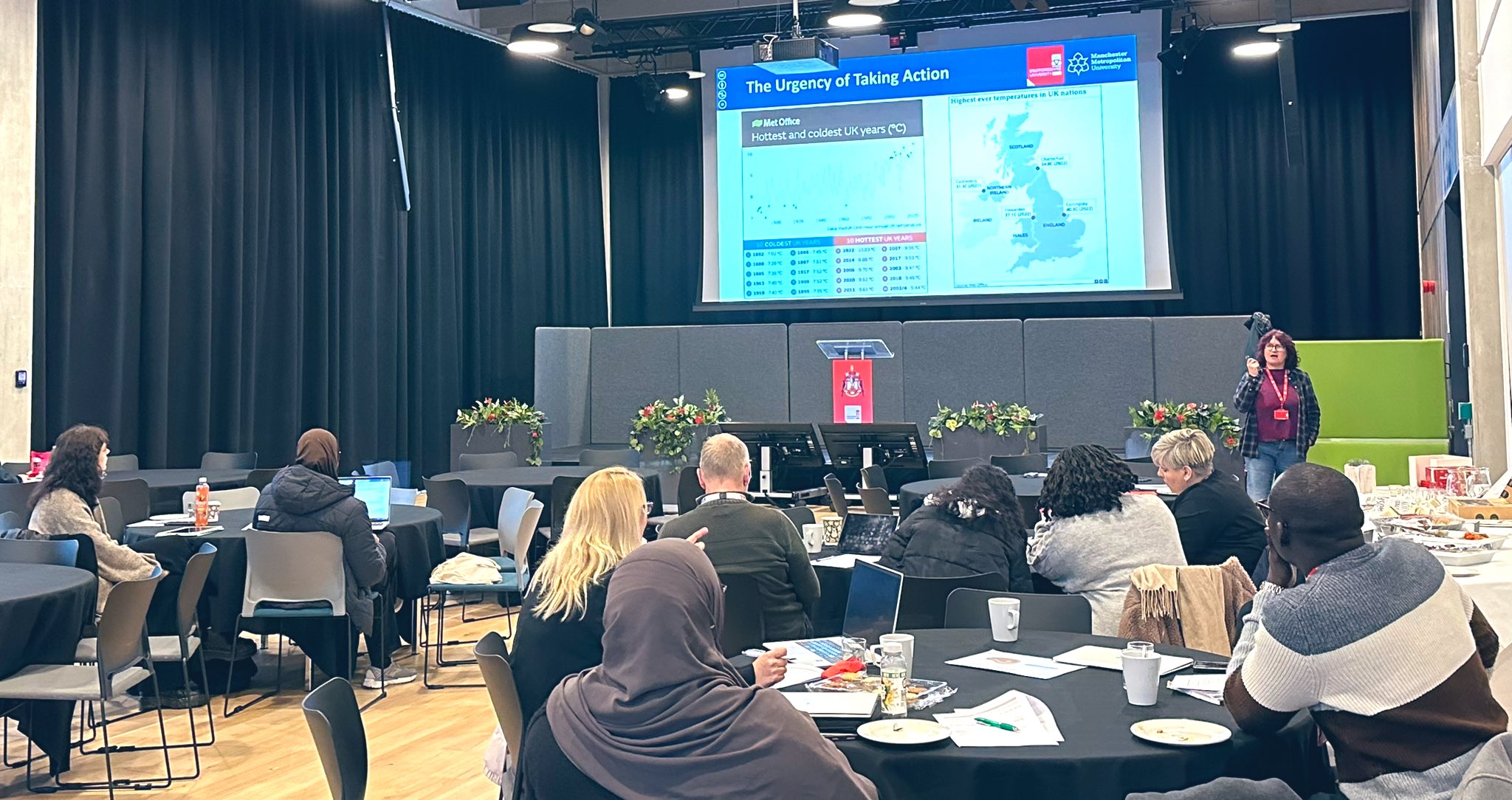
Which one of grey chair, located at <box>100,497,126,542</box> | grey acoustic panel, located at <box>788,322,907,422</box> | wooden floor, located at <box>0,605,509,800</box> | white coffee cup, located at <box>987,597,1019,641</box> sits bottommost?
wooden floor, located at <box>0,605,509,800</box>

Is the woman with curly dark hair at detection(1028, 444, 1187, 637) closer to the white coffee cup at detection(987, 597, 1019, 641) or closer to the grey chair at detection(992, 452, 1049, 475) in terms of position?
the white coffee cup at detection(987, 597, 1019, 641)

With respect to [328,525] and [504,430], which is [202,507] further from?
[504,430]

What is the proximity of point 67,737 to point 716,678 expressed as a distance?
361cm

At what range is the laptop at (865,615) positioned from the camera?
311 centimetres

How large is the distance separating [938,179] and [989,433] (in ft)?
11.3

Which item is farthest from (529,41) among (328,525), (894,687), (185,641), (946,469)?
(894,687)

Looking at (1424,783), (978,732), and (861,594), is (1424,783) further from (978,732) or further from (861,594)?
(861,594)

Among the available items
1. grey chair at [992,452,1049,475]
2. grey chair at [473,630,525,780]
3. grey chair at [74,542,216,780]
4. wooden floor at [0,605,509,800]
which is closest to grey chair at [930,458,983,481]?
grey chair at [992,452,1049,475]

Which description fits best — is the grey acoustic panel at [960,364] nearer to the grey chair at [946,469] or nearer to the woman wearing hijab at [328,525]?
the grey chair at [946,469]

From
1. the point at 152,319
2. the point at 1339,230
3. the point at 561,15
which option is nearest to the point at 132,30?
the point at 152,319

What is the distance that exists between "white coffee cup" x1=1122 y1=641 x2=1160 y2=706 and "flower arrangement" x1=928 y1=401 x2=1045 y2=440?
749 cm

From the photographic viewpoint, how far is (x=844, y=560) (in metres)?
4.79

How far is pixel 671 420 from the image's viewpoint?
10742 millimetres

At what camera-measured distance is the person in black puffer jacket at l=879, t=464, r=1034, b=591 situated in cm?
410
